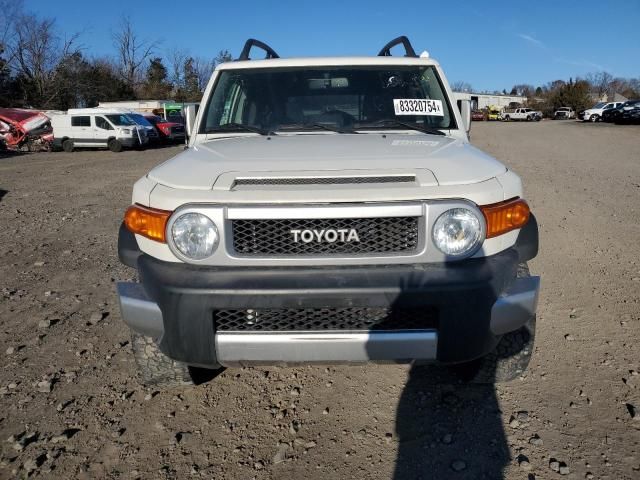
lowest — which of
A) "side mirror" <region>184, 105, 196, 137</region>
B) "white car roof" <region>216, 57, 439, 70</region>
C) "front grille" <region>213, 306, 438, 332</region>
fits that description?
"front grille" <region>213, 306, 438, 332</region>

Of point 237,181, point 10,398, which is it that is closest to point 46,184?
point 10,398

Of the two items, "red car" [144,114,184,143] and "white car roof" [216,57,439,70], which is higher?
"white car roof" [216,57,439,70]

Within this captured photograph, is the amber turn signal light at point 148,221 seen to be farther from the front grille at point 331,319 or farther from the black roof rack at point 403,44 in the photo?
the black roof rack at point 403,44

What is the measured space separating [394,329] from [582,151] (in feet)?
53.9

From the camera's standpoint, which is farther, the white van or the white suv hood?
the white van

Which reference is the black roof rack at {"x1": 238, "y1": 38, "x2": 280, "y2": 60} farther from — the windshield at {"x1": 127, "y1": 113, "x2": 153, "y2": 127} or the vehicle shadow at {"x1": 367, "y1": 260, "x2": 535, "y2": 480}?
the windshield at {"x1": 127, "y1": 113, "x2": 153, "y2": 127}

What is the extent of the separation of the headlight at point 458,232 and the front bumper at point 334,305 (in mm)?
67

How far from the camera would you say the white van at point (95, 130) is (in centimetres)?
2195

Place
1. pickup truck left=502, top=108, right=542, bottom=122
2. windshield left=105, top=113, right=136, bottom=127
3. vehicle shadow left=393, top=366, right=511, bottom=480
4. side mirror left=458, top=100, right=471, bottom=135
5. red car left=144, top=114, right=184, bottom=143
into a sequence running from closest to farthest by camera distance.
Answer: vehicle shadow left=393, top=366, right=511, bottom=480
side mirror left=458, top=100, right=471, bottom=135
windshield left=105, top=113, right=136, bottom=127
red car left=144, top=114, right=184, bottom=143
pickup truck left=502, top=108, right=542, bottom=122

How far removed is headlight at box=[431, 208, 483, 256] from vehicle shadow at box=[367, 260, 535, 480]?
10 cm

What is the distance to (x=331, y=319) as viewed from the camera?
86.0 inches

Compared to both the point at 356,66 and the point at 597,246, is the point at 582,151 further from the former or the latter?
the point at 356,66

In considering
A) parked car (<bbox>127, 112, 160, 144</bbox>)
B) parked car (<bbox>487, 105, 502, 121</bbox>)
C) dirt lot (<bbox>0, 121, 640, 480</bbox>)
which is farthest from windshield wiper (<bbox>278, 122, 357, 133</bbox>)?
parked car (<bbox>487, 105, 502, 121</bbox>)

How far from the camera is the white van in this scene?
22.0 meters
